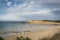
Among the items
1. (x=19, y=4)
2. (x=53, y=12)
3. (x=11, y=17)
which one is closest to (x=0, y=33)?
(x=11, y=17)

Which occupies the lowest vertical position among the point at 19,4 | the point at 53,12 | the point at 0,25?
the point at 0,25

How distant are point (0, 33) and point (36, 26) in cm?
42

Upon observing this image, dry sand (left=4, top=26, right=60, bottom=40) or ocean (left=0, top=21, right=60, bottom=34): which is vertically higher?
ocean (left=0, top=21, right=60, bottom=34)

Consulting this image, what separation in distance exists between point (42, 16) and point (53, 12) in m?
0.14

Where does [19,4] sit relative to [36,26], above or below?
above

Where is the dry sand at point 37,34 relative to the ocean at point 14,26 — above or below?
below

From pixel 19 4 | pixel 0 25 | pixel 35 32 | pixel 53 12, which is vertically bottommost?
pixel 35 32

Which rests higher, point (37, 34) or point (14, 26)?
point (14, 26)

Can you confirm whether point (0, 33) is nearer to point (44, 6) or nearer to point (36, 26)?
point (36, 26)

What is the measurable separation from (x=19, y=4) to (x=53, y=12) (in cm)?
41

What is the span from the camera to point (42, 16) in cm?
132

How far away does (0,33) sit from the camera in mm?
1305

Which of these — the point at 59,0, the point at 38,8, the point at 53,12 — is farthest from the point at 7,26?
the point at 59,0

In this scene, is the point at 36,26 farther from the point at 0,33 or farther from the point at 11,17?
the point at 0,33
